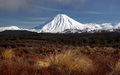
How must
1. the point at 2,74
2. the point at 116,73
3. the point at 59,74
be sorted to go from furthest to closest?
the point at 116,73 → the point at 59,74 → the point at 2,74

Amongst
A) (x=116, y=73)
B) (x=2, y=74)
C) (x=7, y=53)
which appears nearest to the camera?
(x=2, y=74)

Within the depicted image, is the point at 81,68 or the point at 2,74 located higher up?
the point at 2,74

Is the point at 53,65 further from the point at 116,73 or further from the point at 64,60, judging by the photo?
the point at 116,73

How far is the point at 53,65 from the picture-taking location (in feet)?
14.7

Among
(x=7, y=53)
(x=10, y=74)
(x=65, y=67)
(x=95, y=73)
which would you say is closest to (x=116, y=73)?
(x=95, y=73)

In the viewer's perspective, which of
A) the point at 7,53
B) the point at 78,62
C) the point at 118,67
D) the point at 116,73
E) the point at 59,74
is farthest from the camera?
the point at 7,53

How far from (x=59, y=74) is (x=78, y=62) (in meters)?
1.20

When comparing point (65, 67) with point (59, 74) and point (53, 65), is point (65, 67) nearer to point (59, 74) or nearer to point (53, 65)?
point (53, 65)

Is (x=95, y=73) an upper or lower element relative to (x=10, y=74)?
lower

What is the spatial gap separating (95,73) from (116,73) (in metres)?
0.63

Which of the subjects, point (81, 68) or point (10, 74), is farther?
point (81, 68)

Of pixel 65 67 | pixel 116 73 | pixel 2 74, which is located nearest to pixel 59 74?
pixel 65 67

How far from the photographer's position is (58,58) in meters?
4.66

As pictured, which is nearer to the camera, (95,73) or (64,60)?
(95,73)
